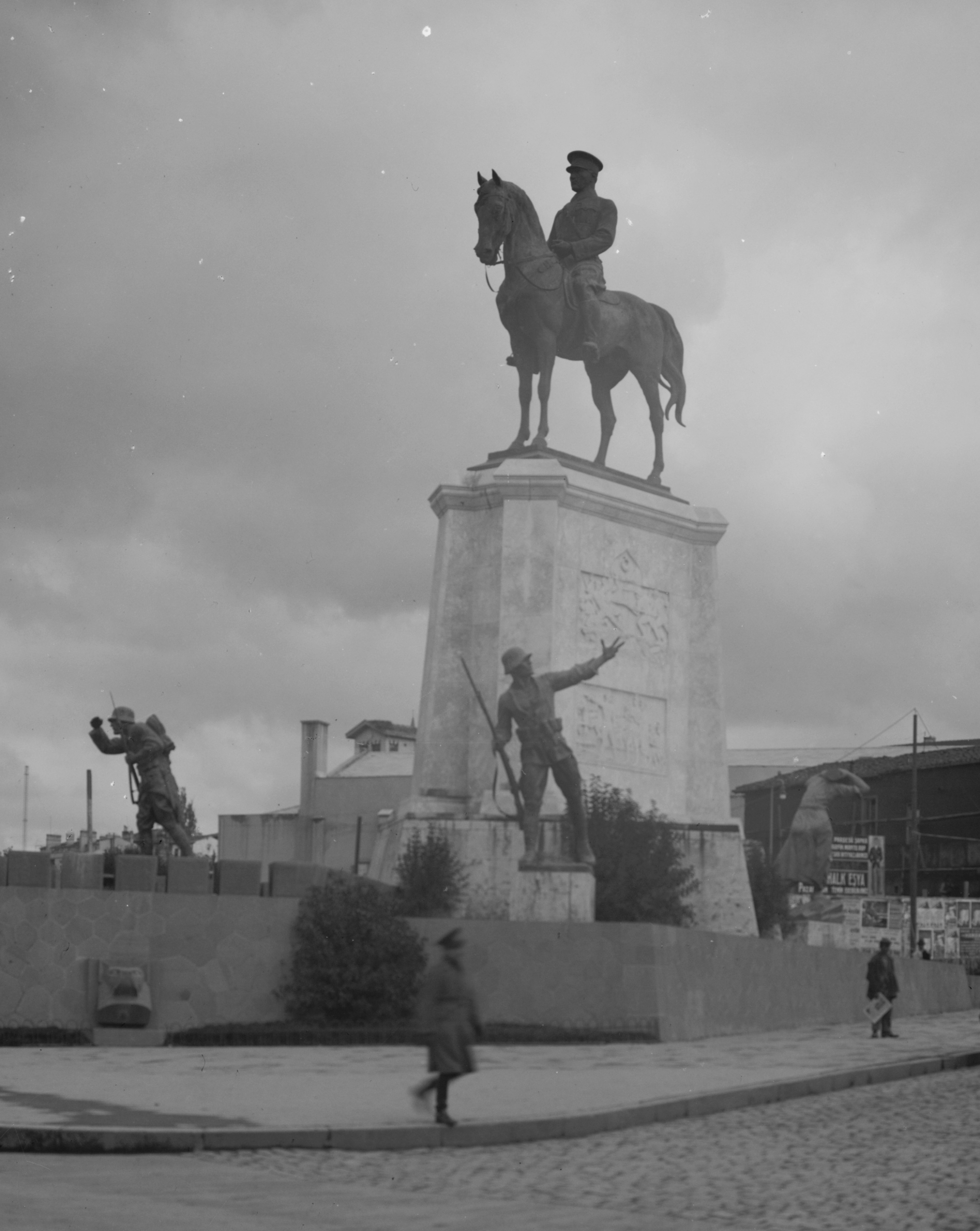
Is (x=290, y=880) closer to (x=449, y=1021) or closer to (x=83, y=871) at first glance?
(x=83, y=871)

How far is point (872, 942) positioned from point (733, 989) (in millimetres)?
16292

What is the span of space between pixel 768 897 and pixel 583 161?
41.3 feet

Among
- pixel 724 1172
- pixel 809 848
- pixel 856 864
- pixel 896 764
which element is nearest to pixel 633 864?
pixel 809 848

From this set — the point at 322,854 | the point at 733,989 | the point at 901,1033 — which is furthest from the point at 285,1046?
the point at 322,854

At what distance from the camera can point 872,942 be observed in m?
39.2

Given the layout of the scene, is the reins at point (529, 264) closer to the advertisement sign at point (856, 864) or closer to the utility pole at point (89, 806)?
the utility pole at point (89, 806)

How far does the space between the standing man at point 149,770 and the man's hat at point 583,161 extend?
1328cm

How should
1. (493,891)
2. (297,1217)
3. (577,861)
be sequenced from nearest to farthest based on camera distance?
1. (297,1217)
2. (577,861)
3. (493,891)

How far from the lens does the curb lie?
39.5ft

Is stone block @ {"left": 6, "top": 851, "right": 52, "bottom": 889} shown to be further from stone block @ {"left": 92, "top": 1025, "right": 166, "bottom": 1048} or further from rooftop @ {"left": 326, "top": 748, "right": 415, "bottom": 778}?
rooftop @ {"left": 326, "top": 748, "right": 415, "bottom": 778}

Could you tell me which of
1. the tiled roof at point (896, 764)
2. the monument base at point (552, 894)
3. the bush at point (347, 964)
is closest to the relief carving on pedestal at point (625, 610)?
the monument base at point (552, 894)

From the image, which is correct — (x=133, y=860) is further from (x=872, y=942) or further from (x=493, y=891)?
(x=872, y=942)

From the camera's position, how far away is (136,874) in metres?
20.5

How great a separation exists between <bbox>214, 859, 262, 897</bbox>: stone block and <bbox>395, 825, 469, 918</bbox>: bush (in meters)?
2.66
